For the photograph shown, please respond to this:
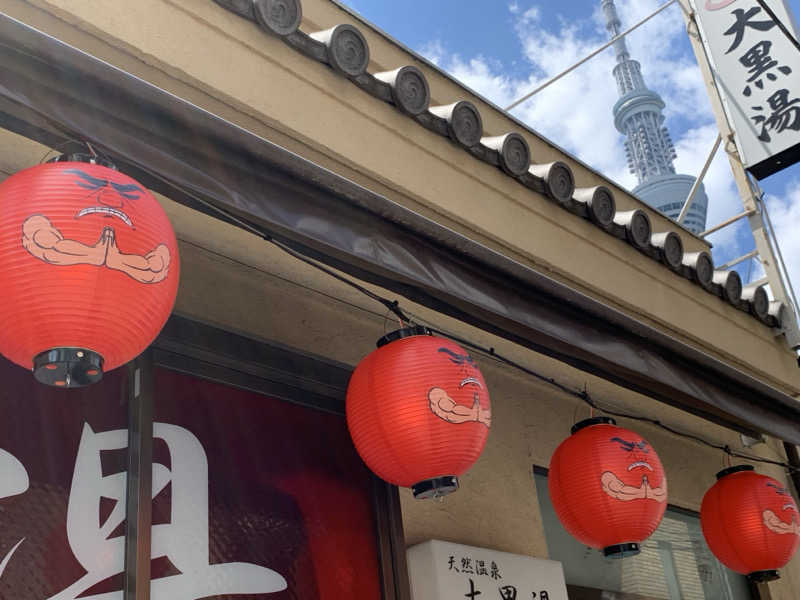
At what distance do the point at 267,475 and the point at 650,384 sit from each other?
2134 mm

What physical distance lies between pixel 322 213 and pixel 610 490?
1.91 m

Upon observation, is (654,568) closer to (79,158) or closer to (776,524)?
(776,524)

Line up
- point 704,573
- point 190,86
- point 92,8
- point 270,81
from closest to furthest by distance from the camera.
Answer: point 92,8, point 190,86, point 270,81, point 704,573

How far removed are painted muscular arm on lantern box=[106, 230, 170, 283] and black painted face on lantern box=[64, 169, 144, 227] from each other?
0.26ft

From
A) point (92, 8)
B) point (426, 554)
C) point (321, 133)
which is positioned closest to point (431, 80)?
point (321, 133)

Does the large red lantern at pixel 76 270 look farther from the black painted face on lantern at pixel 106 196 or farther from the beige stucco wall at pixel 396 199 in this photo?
the beige stucco wall at pixel 396 199

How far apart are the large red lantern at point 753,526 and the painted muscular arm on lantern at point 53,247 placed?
4.04 metres

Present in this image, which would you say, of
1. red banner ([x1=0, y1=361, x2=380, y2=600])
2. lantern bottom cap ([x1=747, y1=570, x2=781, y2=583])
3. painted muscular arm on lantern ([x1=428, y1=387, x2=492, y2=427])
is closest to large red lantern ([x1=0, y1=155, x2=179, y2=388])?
red banner ([x1=0, y1=361, x2=380, y2=600])

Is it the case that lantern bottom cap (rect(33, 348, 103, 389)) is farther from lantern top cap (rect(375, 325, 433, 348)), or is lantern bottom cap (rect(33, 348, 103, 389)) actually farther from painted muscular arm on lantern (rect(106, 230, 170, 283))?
lantern top cap (rect(375, 325, 433, 348))

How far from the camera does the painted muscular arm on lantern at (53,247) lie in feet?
7.07

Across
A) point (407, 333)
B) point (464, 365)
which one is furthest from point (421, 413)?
point (407, 333)

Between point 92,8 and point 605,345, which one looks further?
point 605,345

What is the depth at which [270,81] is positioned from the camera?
3992 millimetres

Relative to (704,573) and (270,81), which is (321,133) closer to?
(270,81)
